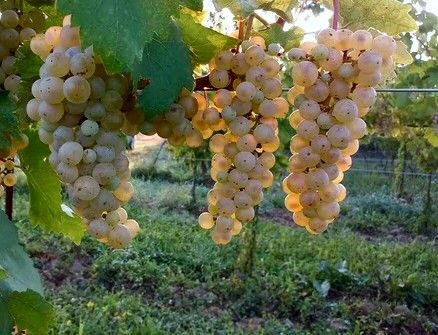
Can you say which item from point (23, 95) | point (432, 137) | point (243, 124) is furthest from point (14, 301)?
point (432, 137)

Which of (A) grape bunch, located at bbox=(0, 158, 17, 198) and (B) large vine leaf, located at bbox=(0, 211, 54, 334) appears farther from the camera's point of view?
(A) grape bunch, located at bbox=(0, 158, 17, 198)

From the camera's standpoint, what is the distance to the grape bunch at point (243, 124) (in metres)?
0.61

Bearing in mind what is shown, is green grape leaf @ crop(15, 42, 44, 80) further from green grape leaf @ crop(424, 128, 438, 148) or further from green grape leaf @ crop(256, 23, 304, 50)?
green grape leaf @ crop(424, 128, 438, 148)

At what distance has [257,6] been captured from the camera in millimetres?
638

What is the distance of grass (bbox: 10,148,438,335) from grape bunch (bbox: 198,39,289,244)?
2848 mm

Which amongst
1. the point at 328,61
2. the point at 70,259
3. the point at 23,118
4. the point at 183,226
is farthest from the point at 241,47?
the point at 183,226

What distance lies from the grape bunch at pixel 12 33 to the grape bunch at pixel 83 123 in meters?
0.13

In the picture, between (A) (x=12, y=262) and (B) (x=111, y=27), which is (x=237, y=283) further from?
(B) (x=111, y=27)

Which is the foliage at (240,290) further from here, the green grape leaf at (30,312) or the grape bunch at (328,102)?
the grape bunch at (328,102)

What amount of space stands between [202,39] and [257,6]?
0.23ft

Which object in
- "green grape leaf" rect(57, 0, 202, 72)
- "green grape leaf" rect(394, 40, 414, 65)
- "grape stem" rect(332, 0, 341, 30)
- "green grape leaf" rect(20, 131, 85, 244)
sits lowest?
"green grape leaf" rect(20, 131, 85, 244)

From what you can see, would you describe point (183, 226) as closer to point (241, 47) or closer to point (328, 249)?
point (328, 249)

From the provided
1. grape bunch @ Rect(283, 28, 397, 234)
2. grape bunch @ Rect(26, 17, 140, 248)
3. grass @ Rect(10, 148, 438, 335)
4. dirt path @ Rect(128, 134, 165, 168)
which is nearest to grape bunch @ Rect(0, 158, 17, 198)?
grape bunch @ Rect(26, 17, 140, 248)

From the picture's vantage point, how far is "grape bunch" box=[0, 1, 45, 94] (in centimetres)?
68
